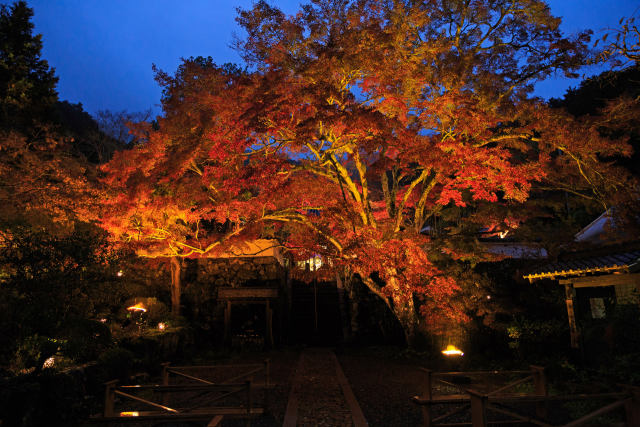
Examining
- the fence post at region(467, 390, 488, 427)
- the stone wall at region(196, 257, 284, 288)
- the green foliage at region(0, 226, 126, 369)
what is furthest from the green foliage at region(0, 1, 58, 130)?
the fence post at region(467, 390, 488, 427)

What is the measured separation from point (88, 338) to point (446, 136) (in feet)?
30.4

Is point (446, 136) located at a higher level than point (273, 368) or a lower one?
higher

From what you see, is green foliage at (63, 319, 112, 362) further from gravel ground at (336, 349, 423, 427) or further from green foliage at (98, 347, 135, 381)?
gravel ground at (336, 349, 423, 427)

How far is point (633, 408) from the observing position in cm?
422

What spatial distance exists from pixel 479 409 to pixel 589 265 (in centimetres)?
643

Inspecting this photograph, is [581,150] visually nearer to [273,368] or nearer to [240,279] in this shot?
[273,368]

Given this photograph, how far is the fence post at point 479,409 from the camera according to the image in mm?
4172

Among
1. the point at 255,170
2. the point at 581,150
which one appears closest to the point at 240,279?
the point at 255,170

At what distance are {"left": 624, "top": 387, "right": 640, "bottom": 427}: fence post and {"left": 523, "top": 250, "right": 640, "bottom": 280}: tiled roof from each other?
462 centimetres

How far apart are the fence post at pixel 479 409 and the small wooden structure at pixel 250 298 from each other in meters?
10.4

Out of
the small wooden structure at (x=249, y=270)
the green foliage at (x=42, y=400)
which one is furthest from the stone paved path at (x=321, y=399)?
the small wooden structure at (x=249, y=270)

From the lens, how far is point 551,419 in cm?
621

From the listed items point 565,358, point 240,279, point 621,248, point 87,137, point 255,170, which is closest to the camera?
point 621,248

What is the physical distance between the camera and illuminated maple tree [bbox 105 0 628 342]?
9.82m
